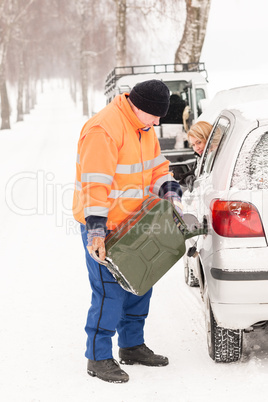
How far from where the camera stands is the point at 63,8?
31.8 m

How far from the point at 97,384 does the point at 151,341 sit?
0.72 meters

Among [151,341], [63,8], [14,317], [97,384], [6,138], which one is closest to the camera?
[97,384]

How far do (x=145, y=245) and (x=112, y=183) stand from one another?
434mm

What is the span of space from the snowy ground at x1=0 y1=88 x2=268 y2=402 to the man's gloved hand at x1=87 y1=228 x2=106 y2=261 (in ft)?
2.89

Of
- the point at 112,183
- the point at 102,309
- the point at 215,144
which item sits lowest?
the point at 102,309

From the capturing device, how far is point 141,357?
359 cm

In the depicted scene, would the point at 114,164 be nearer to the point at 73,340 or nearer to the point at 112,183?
the point at 112,183

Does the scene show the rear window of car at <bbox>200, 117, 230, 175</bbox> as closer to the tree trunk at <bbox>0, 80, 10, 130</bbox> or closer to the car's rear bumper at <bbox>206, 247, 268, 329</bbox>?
the car's rear bumper at <bbox>206, 247, 268, 329</bbox>

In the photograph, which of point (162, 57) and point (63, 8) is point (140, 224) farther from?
point (63, 8)

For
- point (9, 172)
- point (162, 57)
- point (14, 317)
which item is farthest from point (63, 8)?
point (14, 317)

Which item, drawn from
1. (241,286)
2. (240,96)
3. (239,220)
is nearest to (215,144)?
(240,96)

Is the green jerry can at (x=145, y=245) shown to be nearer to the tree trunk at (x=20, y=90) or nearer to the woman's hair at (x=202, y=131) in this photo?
the woman's hair at (x=202, y=131)

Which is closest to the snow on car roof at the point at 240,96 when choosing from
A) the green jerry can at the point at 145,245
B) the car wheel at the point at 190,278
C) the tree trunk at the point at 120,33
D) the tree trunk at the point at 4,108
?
the green jerry can at the point at 145,245

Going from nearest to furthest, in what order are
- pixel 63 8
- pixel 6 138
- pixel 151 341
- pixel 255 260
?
pixel 255 260 < pixel 151 341 < pixel 6 138 < pixel 63 8
